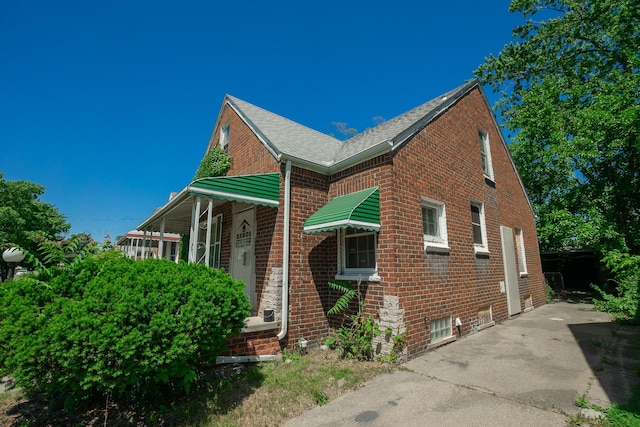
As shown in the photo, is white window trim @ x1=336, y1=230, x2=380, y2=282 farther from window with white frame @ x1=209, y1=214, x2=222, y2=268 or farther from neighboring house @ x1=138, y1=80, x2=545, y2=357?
window with white frame @ x1=209, y1=214, x2=222, y2=268

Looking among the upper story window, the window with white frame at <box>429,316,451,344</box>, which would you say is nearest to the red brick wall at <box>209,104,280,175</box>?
the upper story window

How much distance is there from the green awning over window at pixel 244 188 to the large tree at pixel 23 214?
24212 millimetres

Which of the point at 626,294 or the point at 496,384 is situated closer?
the point at 496,384

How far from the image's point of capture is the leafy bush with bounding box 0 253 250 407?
10.0 ft

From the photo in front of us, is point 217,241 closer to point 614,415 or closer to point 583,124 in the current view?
point 614,415

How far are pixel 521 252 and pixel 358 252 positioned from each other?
28.2 ft

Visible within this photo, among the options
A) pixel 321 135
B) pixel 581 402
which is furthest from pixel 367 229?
pixel 321 135

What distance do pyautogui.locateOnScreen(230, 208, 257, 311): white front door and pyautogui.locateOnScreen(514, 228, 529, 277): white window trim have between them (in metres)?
10.2

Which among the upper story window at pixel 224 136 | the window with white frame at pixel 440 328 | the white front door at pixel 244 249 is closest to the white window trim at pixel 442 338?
the window with white frame at pixel 440 328

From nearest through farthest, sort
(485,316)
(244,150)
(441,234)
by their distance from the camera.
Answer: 1. (441,234)
2. (485,316)
3. (244,150)

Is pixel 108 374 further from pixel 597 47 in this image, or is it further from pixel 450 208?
pixel 597 47

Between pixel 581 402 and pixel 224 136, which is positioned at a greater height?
pixel 224 136

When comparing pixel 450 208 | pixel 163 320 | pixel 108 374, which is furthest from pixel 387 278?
pixel 108 374

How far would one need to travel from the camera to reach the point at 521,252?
1148cm
